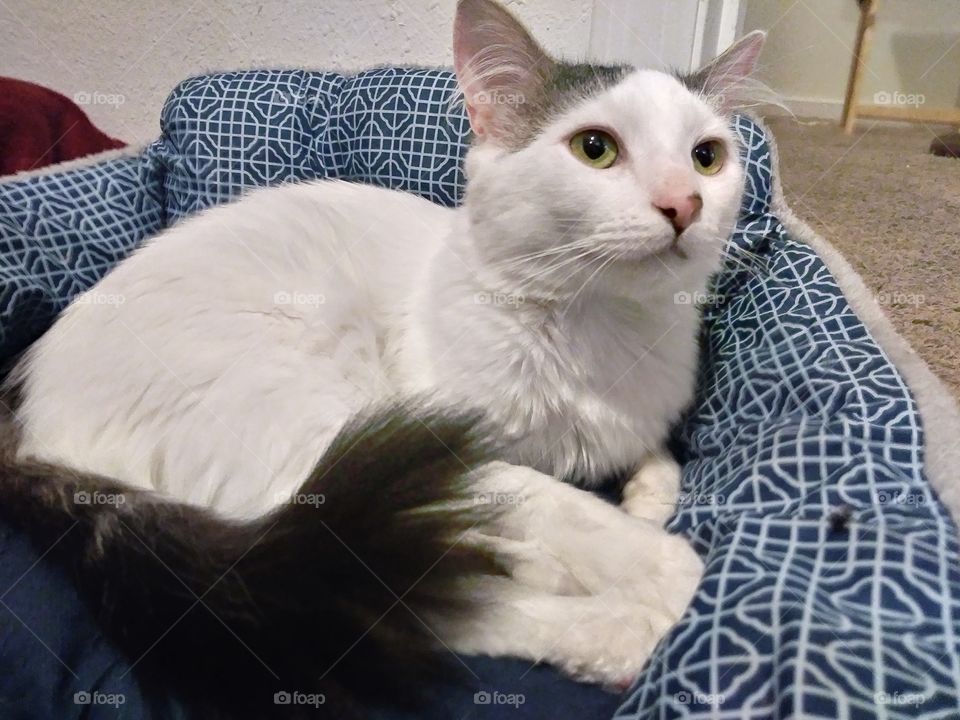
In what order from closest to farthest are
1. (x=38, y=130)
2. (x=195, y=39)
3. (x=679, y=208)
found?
1. (x=679, y=208)
2. (x=38, y=130)
3. (x=195, y=39)

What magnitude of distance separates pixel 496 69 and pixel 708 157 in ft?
1.11

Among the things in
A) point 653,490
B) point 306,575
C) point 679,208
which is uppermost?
point 679,208

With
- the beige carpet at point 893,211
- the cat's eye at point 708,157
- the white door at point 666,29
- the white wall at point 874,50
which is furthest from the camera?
the white wall at point 874,50

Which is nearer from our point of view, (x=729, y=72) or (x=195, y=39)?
(x=729, y=72)

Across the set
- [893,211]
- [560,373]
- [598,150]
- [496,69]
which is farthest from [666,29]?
[560,373]

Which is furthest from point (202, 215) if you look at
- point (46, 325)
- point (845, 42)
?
point (845, 42)

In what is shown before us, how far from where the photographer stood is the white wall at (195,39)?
78.1 inches

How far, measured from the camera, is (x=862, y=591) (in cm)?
67

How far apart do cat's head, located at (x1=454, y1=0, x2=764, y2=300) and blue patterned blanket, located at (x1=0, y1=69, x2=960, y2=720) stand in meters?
0.28

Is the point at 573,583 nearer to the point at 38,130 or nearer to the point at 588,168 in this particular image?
the point at 588,168

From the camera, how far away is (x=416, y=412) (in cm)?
82

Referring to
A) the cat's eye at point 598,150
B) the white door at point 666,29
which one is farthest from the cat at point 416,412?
the white door at point 666,29

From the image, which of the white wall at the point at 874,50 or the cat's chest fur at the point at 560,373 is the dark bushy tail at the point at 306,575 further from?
the white wall at the point at 874,50

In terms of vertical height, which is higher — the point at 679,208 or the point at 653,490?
the point at 679,208
